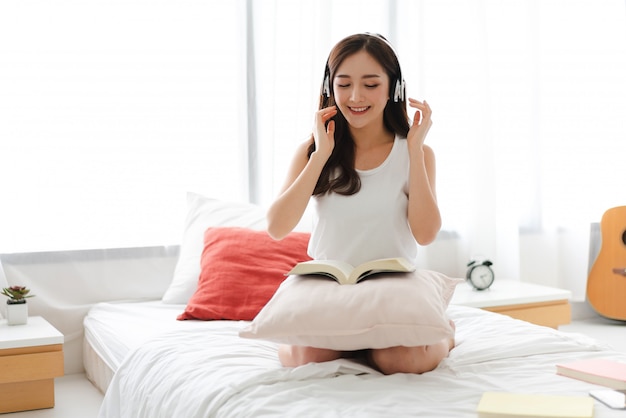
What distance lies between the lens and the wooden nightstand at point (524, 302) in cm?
318

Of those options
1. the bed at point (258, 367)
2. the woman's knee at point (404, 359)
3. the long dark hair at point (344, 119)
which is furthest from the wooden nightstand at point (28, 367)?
the woman's knee at point (404, 359)

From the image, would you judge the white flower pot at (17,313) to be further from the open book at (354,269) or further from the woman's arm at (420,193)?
the woman's arm at (420,193)

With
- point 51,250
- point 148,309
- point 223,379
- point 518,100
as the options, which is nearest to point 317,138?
point 223,379

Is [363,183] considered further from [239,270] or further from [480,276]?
[480,276]

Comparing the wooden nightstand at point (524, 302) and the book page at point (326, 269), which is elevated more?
the book page at point (326, 269)

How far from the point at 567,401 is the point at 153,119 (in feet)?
6.85

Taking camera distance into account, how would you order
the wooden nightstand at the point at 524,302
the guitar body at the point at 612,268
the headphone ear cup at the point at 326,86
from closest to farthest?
the headphone ear cup at the point at 326,86
the wooden nightstand at the point at 524,302
the guitar body at the point at 612,268

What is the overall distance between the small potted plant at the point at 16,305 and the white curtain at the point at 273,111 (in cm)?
25

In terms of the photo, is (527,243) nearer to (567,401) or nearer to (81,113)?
(81,113)

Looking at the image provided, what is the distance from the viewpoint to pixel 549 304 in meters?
3.34

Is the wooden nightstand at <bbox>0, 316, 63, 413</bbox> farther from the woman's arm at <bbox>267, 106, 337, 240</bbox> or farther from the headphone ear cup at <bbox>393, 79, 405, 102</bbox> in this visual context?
the headphone ear cup at <bbox>393, 79, 405, 102</bbox>

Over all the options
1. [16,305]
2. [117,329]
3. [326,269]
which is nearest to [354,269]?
[326,269]

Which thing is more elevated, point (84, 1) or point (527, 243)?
point (84, 1)

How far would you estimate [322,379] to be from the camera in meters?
1.73
